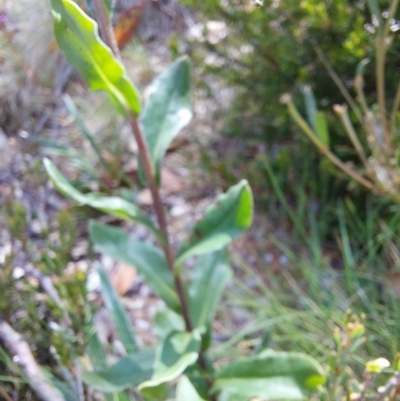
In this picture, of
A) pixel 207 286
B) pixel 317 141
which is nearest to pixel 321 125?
pixel 317 141

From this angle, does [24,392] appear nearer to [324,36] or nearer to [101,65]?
[101,65]

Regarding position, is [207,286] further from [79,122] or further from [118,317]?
[79,122]

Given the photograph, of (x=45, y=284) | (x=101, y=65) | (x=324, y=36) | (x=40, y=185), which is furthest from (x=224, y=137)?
(x=101, y=65)

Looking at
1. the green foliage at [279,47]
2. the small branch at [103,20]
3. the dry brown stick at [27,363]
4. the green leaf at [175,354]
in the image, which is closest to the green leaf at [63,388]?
the dry brown stick at [27,363]

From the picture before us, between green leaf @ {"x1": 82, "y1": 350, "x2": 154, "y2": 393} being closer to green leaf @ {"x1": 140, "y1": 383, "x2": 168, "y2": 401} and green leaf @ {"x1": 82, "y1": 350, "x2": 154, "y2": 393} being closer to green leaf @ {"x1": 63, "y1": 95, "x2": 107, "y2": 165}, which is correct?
green leaf @ {"x1": 140, "y1": 383, "x2": 168, "y2": 401}

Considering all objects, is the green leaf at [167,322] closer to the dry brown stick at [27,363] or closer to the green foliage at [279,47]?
the dry brown stick at [27,363]

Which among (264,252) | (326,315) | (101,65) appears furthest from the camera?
(264,252)

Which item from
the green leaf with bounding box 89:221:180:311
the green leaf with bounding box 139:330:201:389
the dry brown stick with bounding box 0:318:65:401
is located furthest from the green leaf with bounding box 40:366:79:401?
the green leaf with bounding box 89:221:180:311
